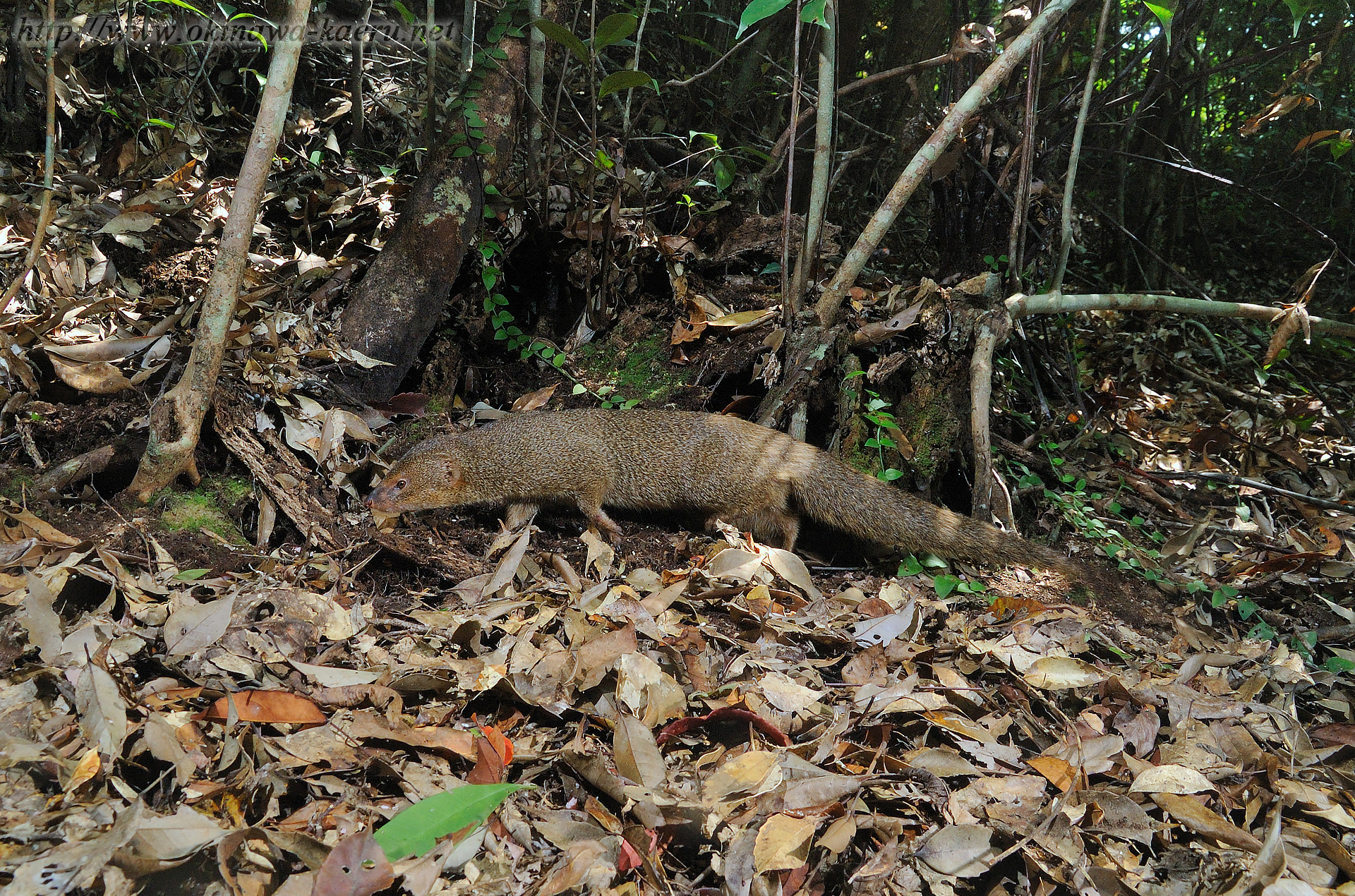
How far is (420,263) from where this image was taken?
4.84m

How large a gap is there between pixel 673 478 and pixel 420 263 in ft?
6.48

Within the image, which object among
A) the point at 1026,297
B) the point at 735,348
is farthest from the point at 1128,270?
the point at 735,348

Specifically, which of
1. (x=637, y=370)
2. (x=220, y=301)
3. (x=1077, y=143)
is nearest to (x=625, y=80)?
(x=637, y=370)

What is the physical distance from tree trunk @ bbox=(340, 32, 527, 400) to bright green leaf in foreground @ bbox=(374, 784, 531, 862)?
3.18 m

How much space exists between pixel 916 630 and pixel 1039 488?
1.86m

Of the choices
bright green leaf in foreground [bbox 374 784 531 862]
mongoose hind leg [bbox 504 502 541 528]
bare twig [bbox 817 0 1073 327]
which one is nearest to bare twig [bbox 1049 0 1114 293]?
bare twig [bbox 817 0 1073 327]

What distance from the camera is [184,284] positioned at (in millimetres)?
4973

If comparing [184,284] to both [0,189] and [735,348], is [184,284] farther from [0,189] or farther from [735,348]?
[735,348]

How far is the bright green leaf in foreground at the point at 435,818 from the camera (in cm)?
188

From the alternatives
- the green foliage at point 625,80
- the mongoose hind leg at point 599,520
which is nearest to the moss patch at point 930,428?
the mongoose hind leg at point 599,520

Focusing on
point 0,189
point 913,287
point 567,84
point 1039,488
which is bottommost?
point 1039,488

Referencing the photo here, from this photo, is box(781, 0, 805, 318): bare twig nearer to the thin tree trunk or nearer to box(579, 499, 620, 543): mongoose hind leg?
box(579, 499, 620, 543): mongoose hind leg

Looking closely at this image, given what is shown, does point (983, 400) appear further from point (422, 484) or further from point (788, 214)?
point (422, 484)

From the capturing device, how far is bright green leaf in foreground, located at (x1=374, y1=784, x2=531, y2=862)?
74.2 inches
